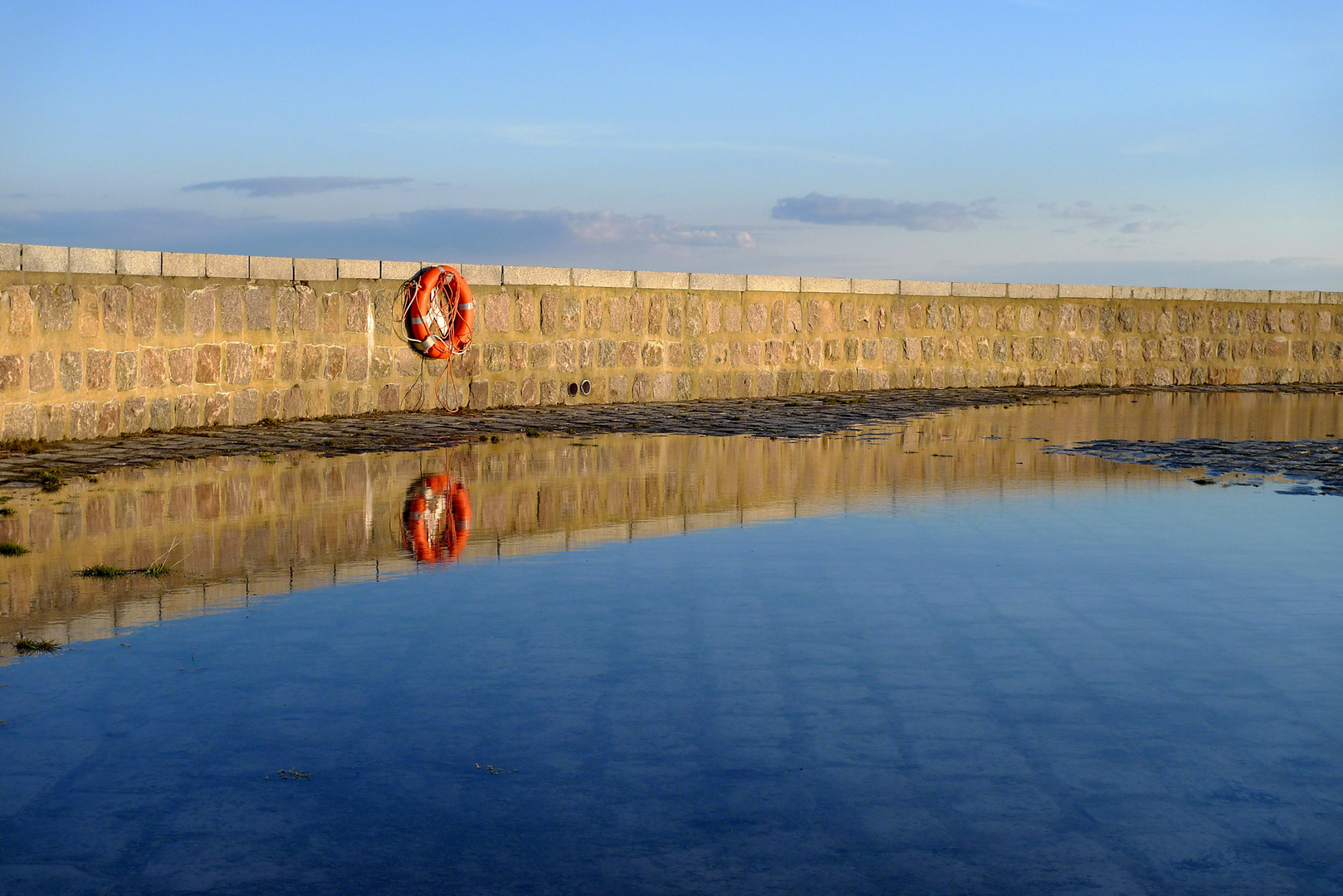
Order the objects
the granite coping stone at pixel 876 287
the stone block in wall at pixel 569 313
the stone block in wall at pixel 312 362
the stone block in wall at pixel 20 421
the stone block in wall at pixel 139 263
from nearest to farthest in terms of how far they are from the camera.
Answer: the stone block in wall at pixel 20 421
the stone block in wall at pixel 139 263
the stone block in wall at pixel 312 362
the stone block in wall at pixel 569 313
the granite coping stone at pixel 876 287

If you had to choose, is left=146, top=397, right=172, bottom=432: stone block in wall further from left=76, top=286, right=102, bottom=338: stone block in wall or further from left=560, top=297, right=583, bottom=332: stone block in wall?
left=560, top=297, right=583, bottom=332: stone block in wall

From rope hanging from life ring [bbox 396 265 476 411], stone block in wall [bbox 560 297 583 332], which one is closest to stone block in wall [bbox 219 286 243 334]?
rope hanging from life ring [bbox 396 265 476 411]

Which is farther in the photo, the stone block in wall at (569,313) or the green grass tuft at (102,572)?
the stone block in wall at (569,313)

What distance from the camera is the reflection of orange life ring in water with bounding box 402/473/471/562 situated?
6.23 meters

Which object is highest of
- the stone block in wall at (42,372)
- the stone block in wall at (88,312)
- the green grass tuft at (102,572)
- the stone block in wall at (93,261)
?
the stone block in wall at (93,261)

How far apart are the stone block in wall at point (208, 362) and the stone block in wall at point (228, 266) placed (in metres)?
0.67

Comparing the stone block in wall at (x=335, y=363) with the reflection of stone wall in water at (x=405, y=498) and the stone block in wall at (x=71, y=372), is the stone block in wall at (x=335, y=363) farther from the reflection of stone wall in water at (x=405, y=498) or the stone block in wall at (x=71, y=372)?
the reflection of stone wall in water at (x=405, y=498)

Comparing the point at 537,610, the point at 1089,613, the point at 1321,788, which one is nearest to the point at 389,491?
the point at 537,610

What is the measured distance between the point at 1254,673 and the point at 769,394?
47.5 feet

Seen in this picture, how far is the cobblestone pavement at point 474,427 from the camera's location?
10.1 metres

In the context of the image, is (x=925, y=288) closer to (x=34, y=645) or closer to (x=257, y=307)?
(x=257, y=307)

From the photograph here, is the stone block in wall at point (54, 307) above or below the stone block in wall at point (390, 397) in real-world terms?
above

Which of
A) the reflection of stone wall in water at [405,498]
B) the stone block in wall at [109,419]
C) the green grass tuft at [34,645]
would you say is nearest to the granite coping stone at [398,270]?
the stone block in wall at [109,419]

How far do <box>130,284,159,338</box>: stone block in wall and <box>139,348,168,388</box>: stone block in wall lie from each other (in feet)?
0.51
